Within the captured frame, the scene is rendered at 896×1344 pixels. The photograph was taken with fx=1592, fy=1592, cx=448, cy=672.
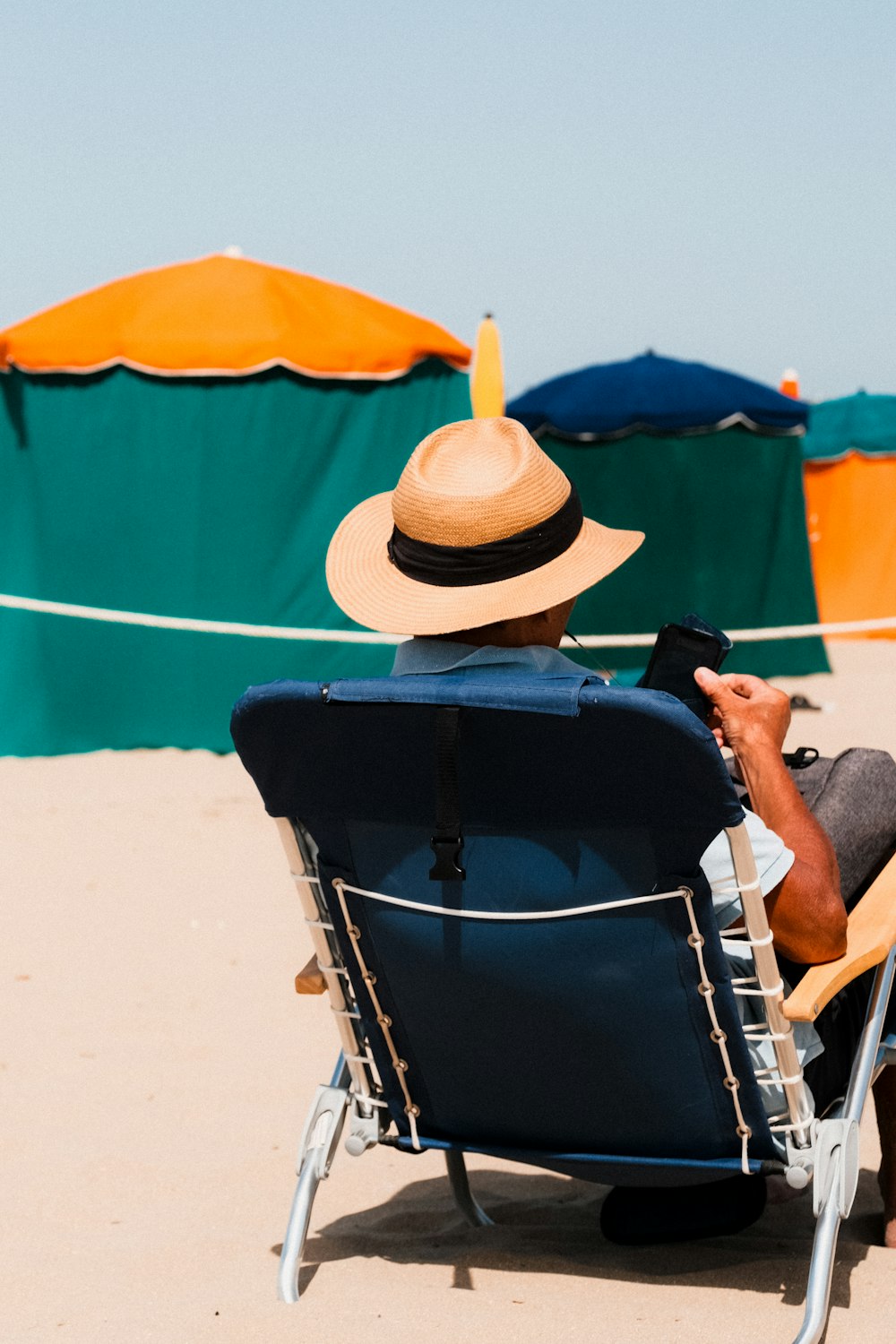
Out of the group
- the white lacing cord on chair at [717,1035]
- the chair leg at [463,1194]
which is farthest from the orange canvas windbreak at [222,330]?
the white lacing cord on chair at [717,1035]

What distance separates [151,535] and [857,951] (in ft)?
22.9

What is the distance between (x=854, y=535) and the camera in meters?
14.2

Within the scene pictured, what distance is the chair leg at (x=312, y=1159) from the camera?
94.7 inches

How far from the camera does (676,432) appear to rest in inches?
452

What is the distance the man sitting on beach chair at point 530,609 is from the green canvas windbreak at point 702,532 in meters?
8.98

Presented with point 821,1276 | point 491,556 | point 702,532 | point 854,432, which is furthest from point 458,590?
point 854,432

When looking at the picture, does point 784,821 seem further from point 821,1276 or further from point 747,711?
point 821,1276

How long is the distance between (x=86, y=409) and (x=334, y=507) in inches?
57.0

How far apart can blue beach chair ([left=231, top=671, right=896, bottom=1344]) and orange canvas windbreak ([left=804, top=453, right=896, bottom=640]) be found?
12.3 m

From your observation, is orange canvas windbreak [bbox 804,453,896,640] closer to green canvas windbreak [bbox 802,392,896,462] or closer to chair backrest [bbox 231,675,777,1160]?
green canvas windbreak [bbox 802,392,896,462]

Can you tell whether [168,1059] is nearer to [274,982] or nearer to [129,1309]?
[274,982]

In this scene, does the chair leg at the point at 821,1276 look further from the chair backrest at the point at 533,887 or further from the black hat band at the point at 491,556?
the black hat band at the point at 491,556

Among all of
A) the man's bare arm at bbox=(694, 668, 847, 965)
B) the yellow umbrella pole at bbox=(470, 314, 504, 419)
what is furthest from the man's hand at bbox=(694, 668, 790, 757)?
the yellow umbrella pole at bbox=(470, 314, 504, 419)

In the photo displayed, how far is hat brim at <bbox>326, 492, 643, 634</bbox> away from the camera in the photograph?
7.06 feet
